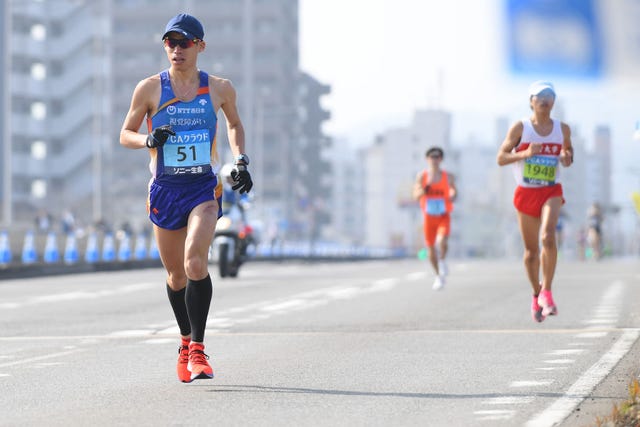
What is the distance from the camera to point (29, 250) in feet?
121

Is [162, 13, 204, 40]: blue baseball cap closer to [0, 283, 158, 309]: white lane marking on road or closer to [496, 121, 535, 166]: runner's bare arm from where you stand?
[496, 121, 535, 166]: runner's bare arm

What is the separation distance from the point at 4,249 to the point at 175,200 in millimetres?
26560

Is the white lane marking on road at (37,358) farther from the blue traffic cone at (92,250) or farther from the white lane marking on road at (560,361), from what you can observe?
the blue traffic cone at (92,250)

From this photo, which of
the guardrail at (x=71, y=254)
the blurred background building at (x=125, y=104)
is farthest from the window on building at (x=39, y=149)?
the guardrail at (x=71, y=254)

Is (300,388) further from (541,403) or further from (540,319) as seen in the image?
(540,319)

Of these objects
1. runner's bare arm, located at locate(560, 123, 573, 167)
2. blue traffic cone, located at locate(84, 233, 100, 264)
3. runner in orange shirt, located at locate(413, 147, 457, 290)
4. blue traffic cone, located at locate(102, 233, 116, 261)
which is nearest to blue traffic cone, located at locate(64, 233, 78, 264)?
blue traffic cone, located at locate(84, 233, 100, 264)

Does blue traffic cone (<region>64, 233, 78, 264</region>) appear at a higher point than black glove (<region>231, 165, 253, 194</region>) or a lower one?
lower

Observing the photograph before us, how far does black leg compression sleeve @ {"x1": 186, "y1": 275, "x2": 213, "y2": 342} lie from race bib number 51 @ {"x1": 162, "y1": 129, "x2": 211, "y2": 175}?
24.4 inches

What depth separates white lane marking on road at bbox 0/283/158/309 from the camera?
19.6 m

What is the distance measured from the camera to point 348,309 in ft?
56.3

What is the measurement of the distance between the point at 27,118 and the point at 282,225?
21762mm

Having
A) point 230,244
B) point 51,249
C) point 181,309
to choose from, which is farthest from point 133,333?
point 51,249

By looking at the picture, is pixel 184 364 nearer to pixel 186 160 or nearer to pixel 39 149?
pixel 186 160

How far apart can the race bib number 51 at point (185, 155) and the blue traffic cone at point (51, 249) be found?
2938cm
